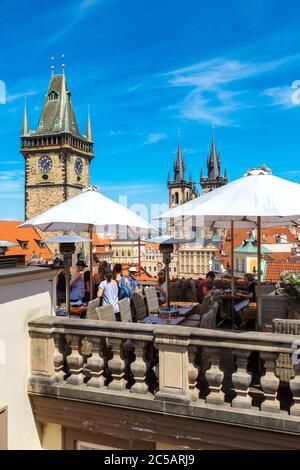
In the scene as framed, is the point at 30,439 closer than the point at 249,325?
Yes

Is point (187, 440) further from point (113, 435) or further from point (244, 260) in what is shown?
point (244, 260)

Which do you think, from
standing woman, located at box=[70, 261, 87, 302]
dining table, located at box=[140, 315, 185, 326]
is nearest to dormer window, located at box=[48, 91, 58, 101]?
standing woman, located at box=[70, 261, 87, 302]

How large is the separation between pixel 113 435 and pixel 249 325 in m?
3.90

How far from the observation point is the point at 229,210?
377 centimetres

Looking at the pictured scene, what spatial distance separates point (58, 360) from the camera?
383cm

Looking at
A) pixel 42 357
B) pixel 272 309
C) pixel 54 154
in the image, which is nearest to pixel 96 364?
pixel 42 357

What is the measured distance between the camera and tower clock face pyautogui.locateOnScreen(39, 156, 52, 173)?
7412 cm

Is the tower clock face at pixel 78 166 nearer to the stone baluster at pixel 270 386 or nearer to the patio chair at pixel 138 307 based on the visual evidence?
the patio chair at pixel 138 307

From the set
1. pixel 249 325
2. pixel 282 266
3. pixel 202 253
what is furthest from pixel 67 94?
pixel 249 325

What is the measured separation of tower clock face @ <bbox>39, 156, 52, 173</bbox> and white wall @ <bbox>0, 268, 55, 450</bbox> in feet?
240

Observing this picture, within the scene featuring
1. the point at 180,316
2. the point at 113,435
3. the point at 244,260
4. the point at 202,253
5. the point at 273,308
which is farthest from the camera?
the point at 202,253

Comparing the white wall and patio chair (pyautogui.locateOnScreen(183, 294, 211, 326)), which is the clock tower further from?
the white wall

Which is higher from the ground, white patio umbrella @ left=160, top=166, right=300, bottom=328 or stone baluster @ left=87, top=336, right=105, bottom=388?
white patio umbrella @ left=160, top=166, right=300, bottom=328

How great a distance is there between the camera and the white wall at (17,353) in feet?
11.6
